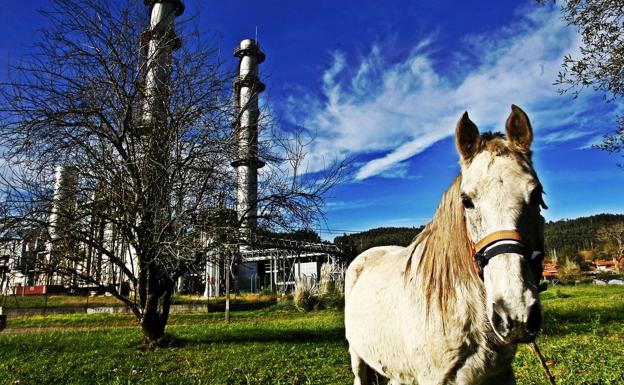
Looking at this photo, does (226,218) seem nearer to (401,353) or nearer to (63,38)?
(63,38)

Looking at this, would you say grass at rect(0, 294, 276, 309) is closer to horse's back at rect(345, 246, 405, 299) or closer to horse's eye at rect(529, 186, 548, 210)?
horse's back at rect(345, 246, 405, 299)

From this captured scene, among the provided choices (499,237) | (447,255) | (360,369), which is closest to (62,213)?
(360,369)

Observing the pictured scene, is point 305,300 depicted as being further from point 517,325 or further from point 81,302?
point 517,325

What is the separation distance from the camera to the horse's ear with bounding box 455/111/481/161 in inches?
72.6

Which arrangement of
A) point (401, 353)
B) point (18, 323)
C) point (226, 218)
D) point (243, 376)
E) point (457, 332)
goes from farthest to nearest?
point (18, 323) < point (226, 218) < point (243, 376) < point (401, 353) < point (457, 332)

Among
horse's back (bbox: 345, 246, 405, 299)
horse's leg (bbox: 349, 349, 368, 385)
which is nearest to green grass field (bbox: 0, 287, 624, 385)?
horse's leg (bbox: 349, 349, 368, 385)

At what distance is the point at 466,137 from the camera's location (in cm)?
185

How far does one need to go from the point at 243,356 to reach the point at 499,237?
691 centimetres

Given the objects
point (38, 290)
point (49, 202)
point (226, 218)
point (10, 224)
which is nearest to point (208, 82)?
point (226, 218)

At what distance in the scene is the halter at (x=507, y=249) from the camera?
1456 millimetres

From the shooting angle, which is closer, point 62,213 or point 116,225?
point 62,213

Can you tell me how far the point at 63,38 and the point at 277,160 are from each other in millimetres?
4873

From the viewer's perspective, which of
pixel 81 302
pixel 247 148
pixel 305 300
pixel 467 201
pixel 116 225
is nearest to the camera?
pixel 467 201

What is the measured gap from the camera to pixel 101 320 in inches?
571
